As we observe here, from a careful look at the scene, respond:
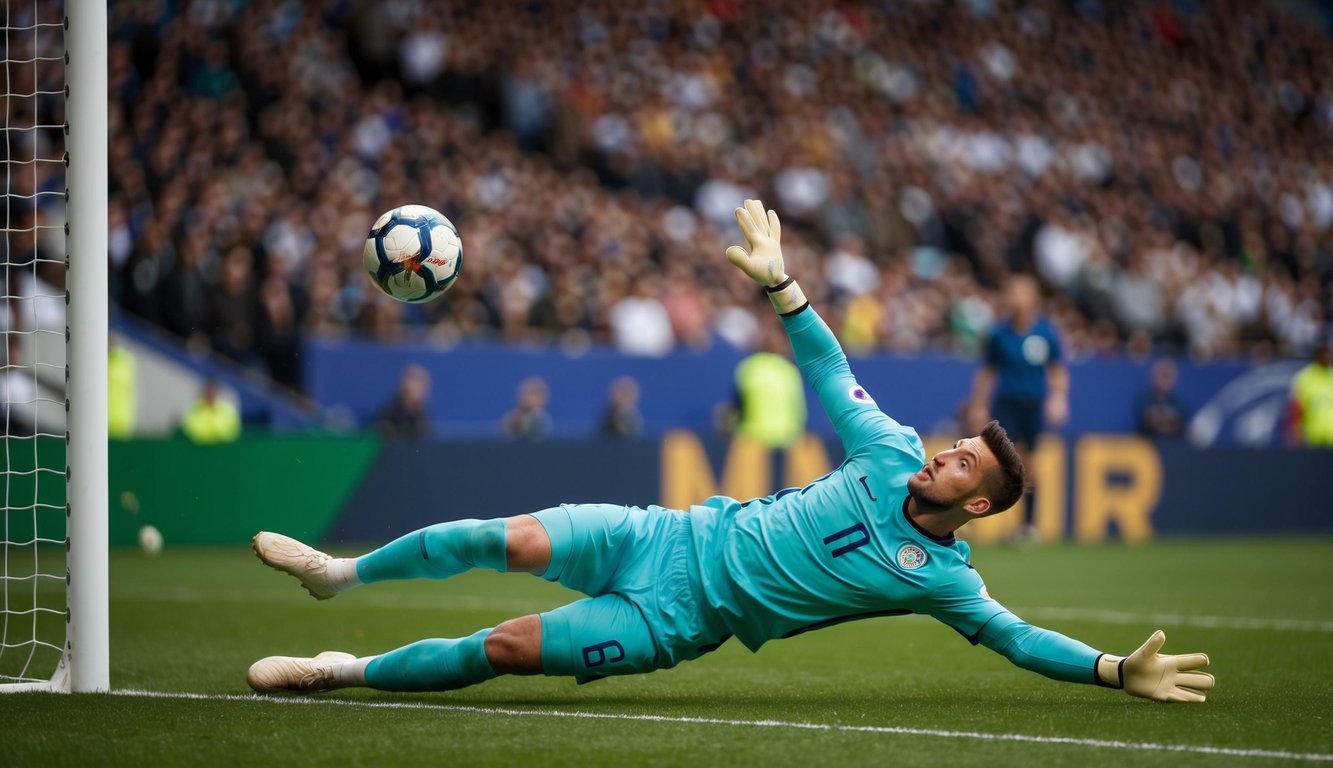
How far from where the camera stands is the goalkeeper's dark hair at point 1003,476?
579 cm

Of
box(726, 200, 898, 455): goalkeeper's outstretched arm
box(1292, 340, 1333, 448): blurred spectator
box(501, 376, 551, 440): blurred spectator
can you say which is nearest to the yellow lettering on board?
box(1292, 340, 1333, 448): blurred spectator

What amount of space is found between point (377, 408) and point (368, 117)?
14.1 ft

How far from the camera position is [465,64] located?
2044 cm

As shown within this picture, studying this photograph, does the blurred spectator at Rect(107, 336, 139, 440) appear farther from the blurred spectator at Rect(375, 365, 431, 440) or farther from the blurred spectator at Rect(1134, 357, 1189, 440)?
the blurred spectator at Rect(1134, 357, 1189, 440)

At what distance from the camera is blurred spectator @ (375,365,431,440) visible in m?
15.8

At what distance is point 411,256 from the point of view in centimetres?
688

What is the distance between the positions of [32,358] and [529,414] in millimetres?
5934

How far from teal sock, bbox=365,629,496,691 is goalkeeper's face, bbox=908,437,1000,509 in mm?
1616

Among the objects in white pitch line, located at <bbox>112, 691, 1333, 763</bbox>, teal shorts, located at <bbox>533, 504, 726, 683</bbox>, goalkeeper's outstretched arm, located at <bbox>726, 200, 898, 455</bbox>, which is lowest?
white pitch line, located at <bbox>112, 691, 1333, 763</bbox>

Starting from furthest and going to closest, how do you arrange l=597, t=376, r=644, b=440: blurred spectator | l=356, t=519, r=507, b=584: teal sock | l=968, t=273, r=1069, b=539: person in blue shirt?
l=597, t=376, r=644, b=440: blurred spectator → l=968, t=273, r=1069, b=539: person in blue shirt → l=356, t=519, r=507, b=584: teal sock

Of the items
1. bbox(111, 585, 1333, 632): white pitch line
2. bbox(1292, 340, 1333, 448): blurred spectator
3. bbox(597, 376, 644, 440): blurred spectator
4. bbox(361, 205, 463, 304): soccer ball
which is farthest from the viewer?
bbox(1292, 340, 1333, 448): blurred spectator

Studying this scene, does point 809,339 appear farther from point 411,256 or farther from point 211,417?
point 211,417

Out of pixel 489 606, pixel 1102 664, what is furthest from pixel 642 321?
pixel 1102 664

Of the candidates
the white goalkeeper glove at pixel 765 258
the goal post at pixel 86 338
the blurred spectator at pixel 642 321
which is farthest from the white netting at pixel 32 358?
the blurred spectator at pixel 642 321
